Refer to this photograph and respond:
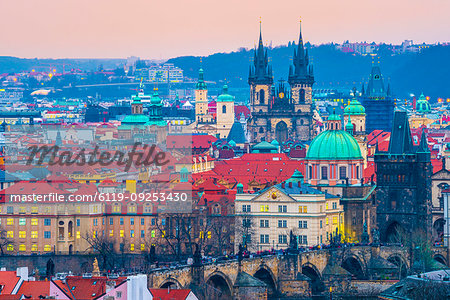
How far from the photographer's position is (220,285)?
95438 millimetres

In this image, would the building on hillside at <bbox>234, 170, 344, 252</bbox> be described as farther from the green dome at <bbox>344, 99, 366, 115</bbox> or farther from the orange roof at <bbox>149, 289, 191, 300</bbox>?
the green dome at <bbox>344, 99, 366, 115</bbox>

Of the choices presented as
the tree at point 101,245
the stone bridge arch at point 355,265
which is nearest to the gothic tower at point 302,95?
the tree at point 101,245

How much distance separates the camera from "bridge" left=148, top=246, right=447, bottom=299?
9119cm

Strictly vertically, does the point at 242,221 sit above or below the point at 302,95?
below

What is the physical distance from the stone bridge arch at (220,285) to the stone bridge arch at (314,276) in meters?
9.37

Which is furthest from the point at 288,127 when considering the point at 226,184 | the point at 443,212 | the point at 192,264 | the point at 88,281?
the point at 88,281

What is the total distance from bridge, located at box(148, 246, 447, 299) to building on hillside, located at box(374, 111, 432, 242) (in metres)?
6.51

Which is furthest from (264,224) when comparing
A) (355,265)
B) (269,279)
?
(269,279)

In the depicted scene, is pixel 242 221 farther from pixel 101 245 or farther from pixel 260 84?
pixel 260 84

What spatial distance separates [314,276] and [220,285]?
423 inches

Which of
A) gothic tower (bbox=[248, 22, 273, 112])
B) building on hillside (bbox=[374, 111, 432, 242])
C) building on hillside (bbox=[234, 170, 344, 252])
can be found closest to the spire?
gothic tower (bbox=[248, 22, 273, 112])

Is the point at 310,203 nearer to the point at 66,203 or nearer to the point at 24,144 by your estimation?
the point at 66,203

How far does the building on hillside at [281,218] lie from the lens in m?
113

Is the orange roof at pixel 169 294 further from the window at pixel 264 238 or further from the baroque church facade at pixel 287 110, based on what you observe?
the baroque church facade at pixel 287 110
